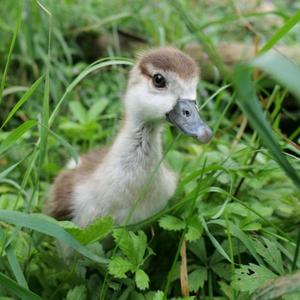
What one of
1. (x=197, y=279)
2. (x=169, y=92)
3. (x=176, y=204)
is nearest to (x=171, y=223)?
(x=176, y=204)

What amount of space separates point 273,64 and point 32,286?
118cm

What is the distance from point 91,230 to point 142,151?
54 centimetres

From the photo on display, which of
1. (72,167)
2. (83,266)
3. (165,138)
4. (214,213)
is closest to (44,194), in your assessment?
(72,167)

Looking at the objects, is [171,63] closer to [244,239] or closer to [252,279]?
[244,239]

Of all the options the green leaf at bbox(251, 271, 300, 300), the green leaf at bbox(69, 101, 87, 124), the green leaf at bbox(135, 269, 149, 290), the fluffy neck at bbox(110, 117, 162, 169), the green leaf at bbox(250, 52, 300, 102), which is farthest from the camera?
the green leaf at bbox(69, 101, 87, 124)

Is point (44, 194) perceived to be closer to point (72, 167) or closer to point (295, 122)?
point (72, 167)

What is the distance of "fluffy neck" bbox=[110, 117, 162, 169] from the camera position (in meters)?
2.09

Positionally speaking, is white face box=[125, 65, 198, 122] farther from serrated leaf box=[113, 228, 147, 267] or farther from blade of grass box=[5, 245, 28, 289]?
blade of grass box=[5, 245, 28, 289]

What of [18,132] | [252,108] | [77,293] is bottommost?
[77,293]

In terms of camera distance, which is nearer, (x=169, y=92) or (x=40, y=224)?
(x=40, y=224)

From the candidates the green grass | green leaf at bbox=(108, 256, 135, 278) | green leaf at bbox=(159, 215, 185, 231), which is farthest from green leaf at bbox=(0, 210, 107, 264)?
green leaf at bbox=(159, 215, 185, 231)

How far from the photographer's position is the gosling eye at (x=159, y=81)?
78.0 inches

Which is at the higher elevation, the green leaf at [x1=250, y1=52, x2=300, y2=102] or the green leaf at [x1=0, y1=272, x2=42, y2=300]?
the green leaf at [x1=250, y1=52, x2=300, y2=102]

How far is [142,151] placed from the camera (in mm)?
2107
